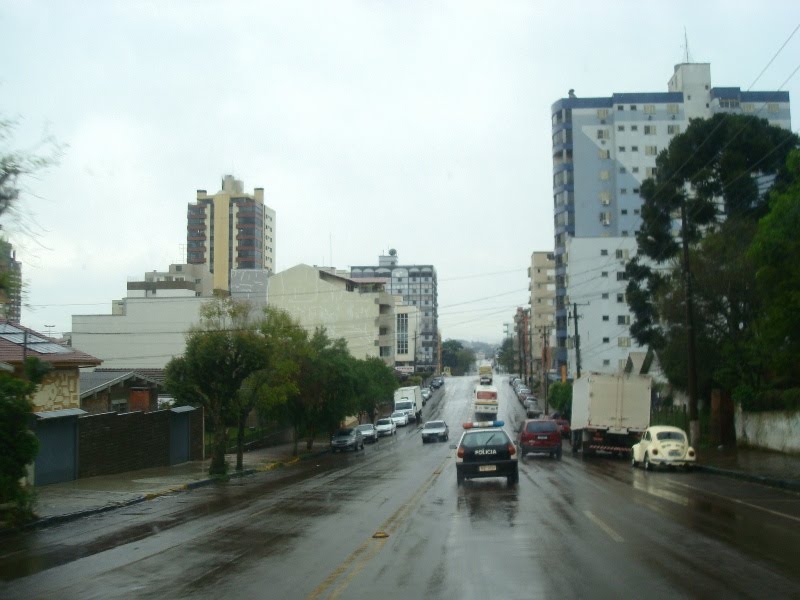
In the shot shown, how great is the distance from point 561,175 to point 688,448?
8676cm

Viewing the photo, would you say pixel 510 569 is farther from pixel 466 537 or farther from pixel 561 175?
pixel 561 175

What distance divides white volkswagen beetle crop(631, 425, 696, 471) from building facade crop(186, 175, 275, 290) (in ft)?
424

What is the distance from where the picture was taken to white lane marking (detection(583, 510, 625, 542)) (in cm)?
1260

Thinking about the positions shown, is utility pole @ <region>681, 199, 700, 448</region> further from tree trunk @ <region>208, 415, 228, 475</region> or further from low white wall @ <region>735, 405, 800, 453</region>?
tree trunk @ <region>208, 415, 228, 475</region>

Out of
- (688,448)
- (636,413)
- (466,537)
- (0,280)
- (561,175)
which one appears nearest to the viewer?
(466,537)

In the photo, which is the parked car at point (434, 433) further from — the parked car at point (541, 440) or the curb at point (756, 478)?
the curb at point (756, 478)

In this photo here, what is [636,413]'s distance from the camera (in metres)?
37.9

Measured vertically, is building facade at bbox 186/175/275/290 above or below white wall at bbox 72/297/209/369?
above

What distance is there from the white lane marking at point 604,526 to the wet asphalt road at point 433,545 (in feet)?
0.20

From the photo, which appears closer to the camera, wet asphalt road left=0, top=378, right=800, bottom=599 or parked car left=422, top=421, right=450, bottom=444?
wet asphalt road left=0, top=378, right=800, bottom=599

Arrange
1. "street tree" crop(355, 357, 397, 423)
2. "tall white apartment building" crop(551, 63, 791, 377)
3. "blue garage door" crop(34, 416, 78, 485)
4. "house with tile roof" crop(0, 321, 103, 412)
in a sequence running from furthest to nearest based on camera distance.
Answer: "tall white apartment building" crop(551, 63, 791, 377) < "street tree" crop(355, 357, 397, 423) < "house with tile roof" crop(0, 321, 103, 412) < "blue garage door" crop(34, 416, 78, 485)

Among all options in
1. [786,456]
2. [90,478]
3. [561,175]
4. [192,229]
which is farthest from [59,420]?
[192,229]

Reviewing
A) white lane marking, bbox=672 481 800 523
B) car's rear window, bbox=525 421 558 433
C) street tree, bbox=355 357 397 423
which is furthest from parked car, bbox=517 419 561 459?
street tree, bbox=355 357 397 423

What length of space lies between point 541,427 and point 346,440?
1710 cm
